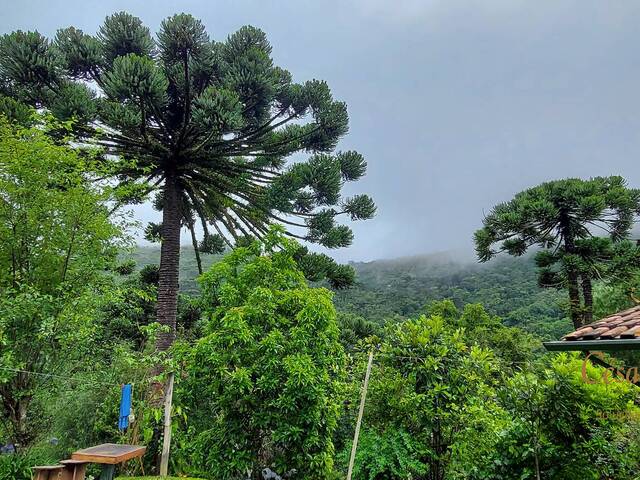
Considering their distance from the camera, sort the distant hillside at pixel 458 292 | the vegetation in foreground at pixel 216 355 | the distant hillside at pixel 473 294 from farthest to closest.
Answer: the distant hillside at pixel 473 294
the distant hillside at pixel 458 292
the vegetation in foreground at pixel 216 355

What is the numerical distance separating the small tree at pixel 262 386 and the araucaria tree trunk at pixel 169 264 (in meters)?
2.20

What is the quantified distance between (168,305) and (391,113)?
11.9 meters

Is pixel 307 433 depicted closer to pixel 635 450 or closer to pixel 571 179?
pixel 635 450

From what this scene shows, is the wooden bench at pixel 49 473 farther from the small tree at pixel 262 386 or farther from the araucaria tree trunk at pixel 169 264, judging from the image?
the araucaria tree trunk at pixel 169 264

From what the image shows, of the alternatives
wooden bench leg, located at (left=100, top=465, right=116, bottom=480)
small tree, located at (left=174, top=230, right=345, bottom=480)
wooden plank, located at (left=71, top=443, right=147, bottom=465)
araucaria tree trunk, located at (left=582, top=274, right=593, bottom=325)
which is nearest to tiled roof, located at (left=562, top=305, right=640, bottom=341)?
small tree, located at (left=174, top=230, right=345, bottom=480)

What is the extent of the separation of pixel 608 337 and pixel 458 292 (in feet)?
78.8

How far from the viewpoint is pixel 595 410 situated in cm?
339

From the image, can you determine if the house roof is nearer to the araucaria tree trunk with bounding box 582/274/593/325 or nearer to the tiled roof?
the tiled roof

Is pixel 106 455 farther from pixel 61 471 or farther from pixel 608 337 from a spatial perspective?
pixel 608 337

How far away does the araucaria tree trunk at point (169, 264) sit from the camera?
653cm

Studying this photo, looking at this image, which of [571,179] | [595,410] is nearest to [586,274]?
[571,179]

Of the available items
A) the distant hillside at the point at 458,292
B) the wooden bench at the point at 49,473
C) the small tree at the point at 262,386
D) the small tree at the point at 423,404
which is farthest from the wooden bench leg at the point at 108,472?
the distant hillside at the point at 458,292

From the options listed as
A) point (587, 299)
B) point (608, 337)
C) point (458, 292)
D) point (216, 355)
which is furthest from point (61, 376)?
point (458, 292)

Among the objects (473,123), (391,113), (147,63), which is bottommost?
(147,63)
